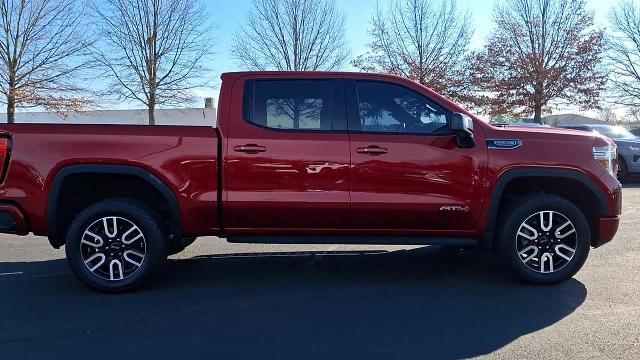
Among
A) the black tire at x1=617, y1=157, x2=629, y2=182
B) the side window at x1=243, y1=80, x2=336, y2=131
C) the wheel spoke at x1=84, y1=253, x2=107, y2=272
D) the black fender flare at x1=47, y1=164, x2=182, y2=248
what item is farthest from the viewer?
the black tire at x1=617, y1=157, x2=629, y2=182

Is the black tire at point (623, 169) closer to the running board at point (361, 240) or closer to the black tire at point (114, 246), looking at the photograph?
the running board at point (361, 240)

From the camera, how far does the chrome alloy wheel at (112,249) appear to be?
16.6ft

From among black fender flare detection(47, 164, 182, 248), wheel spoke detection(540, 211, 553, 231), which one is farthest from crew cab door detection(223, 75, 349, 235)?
wheel spoke detection(540, 211, 553, 231)

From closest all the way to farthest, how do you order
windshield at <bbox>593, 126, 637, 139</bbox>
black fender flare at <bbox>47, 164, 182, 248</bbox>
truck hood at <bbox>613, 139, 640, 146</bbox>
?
black fender flare at <bbox>47, 164, 182, 248</bbox>
truck hood at <bbox>613, 139, 640, 146</bbox>
windshield at <bbox>593, 126, 637, 139</bbox>

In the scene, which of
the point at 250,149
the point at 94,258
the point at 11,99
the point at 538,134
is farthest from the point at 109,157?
the point at 11,99

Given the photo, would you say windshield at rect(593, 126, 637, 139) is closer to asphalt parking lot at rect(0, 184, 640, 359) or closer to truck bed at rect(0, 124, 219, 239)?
asphalt parking lot at rect(0, 184, 640, 359)

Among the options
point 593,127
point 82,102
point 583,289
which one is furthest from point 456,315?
point 82,102

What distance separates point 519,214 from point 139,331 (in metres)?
3.37

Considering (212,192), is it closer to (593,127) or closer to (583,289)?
(583,289)

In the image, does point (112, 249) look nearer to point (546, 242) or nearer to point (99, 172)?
point (99, 172)

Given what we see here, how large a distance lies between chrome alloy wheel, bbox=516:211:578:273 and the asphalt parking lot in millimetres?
236

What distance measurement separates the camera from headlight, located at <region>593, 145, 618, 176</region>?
516 centimetres

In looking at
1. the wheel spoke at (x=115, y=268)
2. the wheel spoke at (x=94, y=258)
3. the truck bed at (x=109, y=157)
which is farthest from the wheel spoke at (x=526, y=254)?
the wheel spoke at (x=94, y=258)

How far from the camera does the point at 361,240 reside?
16.9 feet
